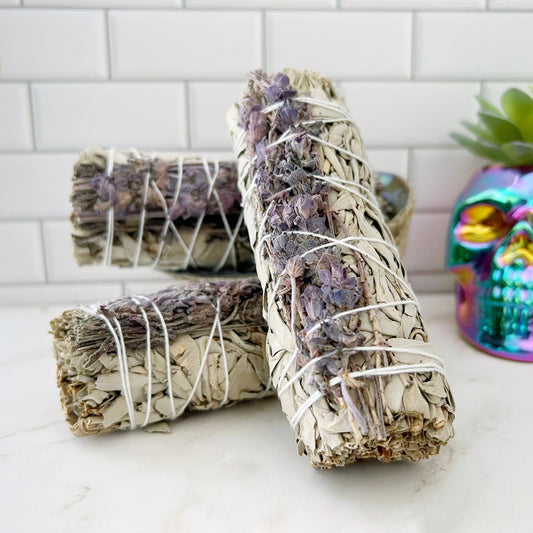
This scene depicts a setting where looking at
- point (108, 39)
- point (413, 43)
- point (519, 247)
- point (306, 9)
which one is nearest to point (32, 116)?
point (108, 39)

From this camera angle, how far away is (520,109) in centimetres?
64

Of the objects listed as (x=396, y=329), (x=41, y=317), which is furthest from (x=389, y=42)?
(x=41, y=317)

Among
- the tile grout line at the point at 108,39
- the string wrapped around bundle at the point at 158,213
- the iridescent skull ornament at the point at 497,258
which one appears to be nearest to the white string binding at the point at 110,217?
the string wrapped around bundle at the point at 158,213

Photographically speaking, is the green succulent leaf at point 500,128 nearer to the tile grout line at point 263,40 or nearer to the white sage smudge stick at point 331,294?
the white sage smudge stick at point 331,294

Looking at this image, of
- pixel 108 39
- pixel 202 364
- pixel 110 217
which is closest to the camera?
pixel 202 364

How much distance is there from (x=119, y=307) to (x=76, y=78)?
1.40 feet

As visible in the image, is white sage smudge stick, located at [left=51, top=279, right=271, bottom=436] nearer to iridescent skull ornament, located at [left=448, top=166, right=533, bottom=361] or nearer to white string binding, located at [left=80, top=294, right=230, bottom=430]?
white string binding, located at [left=80, top=294, right=230, bottom=430]

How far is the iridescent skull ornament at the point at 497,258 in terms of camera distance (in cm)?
64

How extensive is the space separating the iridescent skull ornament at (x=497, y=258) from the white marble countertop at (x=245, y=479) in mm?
105

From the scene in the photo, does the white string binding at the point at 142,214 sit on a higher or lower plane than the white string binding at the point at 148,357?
higher

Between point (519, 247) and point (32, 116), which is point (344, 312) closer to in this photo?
point (519, 247)

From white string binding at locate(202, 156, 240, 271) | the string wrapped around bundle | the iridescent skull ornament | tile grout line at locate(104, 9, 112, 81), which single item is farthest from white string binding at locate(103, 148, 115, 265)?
the iridescent skull ornament

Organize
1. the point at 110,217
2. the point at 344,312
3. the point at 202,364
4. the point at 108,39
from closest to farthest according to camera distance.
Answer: the point at 344,312 → the point at 202,364 → the point at 110,217 → the point at 108,39

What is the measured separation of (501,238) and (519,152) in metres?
0.10
